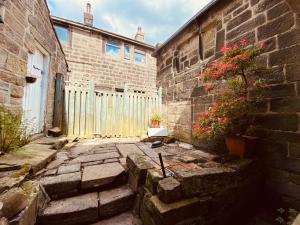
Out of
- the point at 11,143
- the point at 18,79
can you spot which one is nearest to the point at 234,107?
the point at 11,143

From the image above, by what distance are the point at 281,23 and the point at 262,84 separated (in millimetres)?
901

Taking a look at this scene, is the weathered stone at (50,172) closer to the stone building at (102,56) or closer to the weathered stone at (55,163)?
the weathered stone at (55,163)

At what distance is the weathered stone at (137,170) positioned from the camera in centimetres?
209

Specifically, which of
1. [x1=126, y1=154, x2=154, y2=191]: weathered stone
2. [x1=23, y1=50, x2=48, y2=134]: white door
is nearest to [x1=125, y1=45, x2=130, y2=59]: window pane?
[x1=23, y1=50, x2=48, y2=134]: white door

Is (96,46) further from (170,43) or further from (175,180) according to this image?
(175,180)

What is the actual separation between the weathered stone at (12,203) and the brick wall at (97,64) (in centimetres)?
688

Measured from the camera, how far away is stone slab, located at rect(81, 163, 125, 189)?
2109mm

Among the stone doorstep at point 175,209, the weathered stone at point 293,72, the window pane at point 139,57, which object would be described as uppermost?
the window pane at point 139,57

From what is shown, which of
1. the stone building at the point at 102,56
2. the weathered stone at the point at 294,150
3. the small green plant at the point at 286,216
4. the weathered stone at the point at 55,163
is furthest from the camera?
the stone building at the point at 102,56

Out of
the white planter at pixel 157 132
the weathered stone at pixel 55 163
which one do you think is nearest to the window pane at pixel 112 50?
the white planter at pixel 157 132

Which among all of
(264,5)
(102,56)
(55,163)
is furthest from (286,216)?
(102,56)

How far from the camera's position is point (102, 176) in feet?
7.27

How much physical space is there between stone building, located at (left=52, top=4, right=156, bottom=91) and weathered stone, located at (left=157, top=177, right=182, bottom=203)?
655 cm

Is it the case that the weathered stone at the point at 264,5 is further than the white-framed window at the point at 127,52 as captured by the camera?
No
